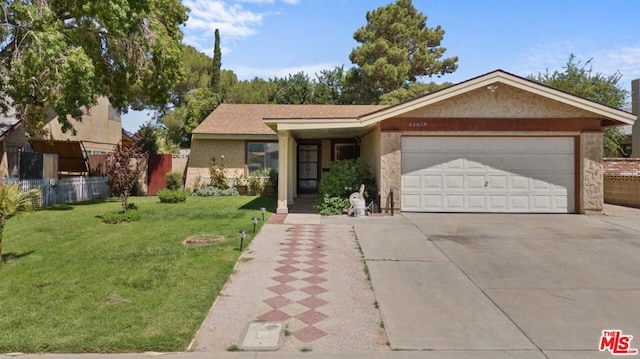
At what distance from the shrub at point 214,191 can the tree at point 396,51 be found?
1830cm

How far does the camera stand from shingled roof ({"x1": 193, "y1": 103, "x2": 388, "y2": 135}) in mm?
18619

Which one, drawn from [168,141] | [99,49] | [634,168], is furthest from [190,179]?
[634,168]

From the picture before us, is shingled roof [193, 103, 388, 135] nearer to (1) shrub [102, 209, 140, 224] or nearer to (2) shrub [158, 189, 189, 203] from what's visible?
(2) shrub [158, 189, 189, 203]

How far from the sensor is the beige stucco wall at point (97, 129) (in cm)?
2125

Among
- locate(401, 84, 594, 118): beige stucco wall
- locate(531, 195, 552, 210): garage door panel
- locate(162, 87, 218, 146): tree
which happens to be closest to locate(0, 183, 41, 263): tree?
locate(401, 84, 594, 118): beige stucco wall

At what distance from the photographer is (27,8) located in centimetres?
1103

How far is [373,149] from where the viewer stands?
1401cm

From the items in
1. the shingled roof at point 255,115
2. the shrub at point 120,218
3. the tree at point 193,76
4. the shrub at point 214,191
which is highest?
the tree at point 193,76

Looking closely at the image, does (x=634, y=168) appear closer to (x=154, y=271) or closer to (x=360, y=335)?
(x=360, y=335)

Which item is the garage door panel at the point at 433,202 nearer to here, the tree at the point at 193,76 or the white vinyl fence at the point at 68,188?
the white vinyl fence at the point at 68,188

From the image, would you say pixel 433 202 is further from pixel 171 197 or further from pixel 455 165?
pixel 171 197

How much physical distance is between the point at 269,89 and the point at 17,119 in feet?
75.2

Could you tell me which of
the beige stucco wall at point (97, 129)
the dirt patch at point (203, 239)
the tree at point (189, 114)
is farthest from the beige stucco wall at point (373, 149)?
the tree at point (189, 114)

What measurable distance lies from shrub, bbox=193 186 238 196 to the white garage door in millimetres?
8684
